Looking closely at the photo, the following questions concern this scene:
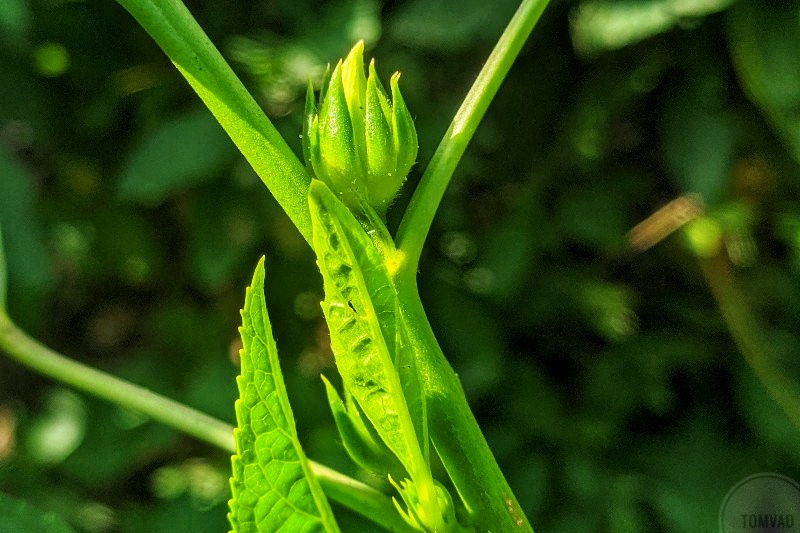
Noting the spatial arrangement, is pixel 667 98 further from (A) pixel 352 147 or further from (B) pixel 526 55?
(A) pixel 352 147

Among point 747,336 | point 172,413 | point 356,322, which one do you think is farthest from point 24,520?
point 747,336

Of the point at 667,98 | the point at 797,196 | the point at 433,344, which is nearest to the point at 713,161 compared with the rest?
the point at 667,98

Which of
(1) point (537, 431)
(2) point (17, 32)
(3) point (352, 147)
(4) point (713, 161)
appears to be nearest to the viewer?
(3) point (352, 147)

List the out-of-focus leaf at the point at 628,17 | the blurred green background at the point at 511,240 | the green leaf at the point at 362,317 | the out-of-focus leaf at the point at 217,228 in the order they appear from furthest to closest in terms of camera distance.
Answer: the out-of-focus leaf at the point at 217,228 → the blurred green background at the point at 511,240 → the out-of-focus leaf at the point at 628,17 → the green leaf at the point at 362,317

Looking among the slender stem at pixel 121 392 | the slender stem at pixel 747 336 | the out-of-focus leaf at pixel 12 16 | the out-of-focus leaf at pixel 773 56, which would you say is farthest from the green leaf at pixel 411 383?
the slender stem at pixel 747 336

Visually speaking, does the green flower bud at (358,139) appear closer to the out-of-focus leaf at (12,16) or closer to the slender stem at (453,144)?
the slender stem at (453,144)

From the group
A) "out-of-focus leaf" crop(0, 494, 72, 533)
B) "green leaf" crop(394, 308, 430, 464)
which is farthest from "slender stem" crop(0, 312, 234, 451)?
"green leaf" crop(394, 308, 430, 464)

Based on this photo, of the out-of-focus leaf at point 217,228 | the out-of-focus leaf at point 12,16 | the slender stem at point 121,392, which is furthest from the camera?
the out-of-focus leaf at point 217,228
